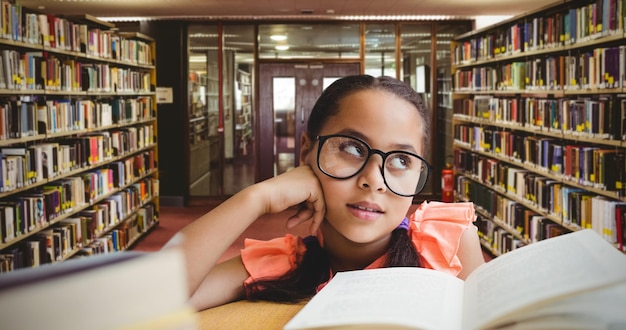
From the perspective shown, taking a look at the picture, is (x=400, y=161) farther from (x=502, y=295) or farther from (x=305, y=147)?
(x=502, y=295)

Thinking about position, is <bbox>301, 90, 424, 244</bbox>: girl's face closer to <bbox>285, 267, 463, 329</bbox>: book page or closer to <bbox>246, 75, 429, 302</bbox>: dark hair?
<bbox>246, 75, 429, 302</bbox>: dark hair

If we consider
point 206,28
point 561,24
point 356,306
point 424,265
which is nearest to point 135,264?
point 356,306

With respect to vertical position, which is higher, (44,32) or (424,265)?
(44,32)

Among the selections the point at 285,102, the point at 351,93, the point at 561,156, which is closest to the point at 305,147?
the point at 351,93

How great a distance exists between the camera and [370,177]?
41.7 inches

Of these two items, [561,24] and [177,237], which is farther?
[561,24]

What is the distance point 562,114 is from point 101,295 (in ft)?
14.3

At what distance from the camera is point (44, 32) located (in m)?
3.99

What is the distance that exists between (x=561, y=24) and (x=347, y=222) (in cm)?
379

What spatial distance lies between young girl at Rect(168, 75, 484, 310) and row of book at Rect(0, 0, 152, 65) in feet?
9.95

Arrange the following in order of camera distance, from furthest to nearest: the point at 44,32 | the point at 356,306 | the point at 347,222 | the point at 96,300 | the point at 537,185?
the point at 537,185
the point at 44,32
the point at 347,222
the point at 356,306
the point at 96,300

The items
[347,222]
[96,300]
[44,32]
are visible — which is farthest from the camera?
[44,32]

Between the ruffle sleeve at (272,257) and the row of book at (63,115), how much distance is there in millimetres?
2878

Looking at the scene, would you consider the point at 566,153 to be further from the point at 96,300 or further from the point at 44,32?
the point at 96,300
